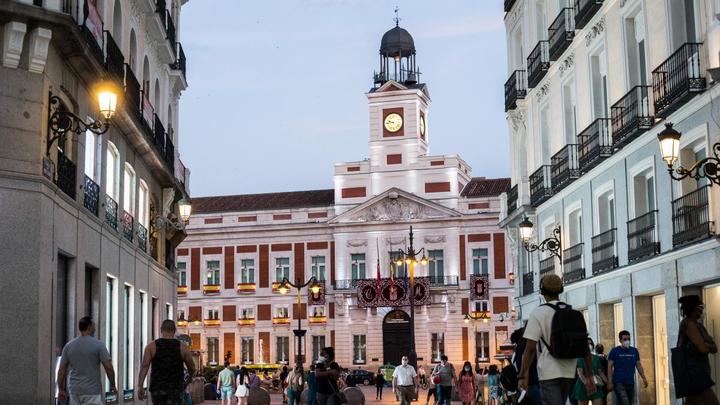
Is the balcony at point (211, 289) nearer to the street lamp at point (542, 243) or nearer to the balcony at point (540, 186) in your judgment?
the balcony at point (540, 186)

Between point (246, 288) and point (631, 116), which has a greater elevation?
point (631, 116)

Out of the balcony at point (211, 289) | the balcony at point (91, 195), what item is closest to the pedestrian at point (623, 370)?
the balcony at point (91, 195)

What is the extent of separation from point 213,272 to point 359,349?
1148 centimetres

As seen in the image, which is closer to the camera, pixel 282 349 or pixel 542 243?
pixel 542 243

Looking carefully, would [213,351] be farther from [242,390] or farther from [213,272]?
[242,390]

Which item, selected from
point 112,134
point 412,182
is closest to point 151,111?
point 112,134

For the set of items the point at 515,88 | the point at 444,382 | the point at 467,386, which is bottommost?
the point at 467,386

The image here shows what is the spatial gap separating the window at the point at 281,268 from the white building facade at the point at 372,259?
0.21ft

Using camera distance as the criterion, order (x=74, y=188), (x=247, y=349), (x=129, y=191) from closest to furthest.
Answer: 1. (x=74, y=188)
2. (x=129, y=191)
3. (x=247, y=349)

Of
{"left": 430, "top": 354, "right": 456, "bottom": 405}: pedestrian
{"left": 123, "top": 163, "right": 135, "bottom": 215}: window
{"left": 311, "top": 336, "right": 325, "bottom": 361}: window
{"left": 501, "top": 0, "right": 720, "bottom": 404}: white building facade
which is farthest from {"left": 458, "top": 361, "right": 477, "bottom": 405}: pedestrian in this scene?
{"left": 311, "top": 336, "right": 325, "bottom": 361}: window

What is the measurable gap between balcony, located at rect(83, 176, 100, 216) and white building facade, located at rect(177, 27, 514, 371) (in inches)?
1863

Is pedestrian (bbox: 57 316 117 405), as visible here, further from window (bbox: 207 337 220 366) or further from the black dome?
the black dome

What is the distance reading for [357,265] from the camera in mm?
72062

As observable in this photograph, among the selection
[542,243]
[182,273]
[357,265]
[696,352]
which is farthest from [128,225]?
[182,273]
